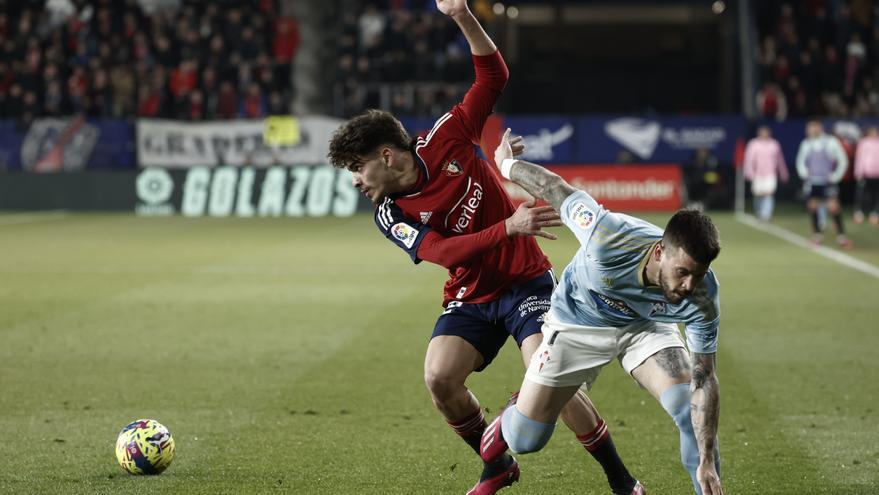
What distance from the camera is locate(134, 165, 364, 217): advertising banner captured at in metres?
26.9

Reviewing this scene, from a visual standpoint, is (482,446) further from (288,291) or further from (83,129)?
(83,129)

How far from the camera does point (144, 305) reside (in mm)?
12688

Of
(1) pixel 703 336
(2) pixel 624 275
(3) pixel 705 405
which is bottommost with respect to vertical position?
(3) pixel 705 405

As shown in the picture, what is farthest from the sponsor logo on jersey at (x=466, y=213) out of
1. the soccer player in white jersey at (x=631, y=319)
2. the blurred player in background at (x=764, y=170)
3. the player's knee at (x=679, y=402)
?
the blurred player in background at (x=764, y=170)

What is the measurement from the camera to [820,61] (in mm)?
30500

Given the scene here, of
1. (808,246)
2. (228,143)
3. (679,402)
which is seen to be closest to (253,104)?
(228,143)

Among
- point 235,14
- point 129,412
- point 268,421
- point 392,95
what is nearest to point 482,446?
point 268,421

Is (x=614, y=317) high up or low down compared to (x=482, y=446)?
up

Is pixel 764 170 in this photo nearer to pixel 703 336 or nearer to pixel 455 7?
pixel 455 7

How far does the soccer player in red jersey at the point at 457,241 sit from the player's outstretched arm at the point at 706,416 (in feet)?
2.68

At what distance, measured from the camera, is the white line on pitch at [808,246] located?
52.7 feet

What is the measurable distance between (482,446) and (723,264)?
11471 millimetres

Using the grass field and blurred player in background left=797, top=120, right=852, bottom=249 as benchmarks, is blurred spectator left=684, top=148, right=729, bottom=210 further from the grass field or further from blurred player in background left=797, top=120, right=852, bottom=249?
the grass field

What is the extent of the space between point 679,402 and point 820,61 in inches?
1081
